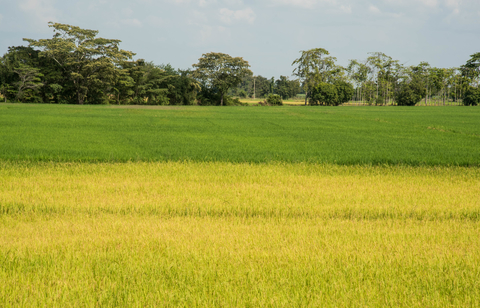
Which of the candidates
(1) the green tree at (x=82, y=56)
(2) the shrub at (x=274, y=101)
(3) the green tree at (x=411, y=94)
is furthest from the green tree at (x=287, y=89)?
(1) the green tree at (x=82, y=56)

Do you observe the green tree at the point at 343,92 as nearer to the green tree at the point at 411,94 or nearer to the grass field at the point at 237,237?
the green tree at the point at 411,94

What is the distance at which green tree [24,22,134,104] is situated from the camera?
61.8 m

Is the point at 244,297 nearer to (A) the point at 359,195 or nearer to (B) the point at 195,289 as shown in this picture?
(B) the point at 195,289

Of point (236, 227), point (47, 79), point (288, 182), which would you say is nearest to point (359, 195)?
point (288, 182)

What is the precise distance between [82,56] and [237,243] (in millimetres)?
67632

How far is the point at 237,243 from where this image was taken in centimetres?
441

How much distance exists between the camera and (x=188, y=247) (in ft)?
14.1

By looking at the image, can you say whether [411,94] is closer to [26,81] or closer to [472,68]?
[472,68]

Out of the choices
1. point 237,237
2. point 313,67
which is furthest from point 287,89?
point 237,237

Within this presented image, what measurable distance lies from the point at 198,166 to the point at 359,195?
4.61 metres

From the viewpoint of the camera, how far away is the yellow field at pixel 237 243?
132 inches

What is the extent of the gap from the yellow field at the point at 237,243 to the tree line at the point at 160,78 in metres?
60.2

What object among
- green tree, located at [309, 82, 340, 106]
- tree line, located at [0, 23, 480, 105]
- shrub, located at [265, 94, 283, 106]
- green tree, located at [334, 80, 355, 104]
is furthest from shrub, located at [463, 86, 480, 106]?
shrub, located at [265, 94, 283, 106]

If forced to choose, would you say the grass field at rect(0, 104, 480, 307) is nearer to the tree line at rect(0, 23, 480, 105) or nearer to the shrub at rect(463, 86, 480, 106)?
the tree line at rect(0, 23, 480, 105)
